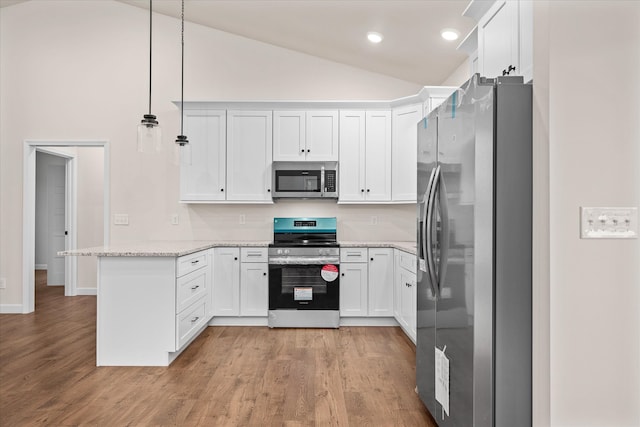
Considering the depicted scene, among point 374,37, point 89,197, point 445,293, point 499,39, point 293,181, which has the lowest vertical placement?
point 445,293

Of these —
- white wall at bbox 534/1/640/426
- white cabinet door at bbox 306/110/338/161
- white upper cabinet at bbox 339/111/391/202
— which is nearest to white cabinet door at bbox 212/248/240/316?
white cabinet door at bbox 306/110/338/161

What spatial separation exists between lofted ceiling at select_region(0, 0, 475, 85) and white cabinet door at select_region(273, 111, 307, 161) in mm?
859

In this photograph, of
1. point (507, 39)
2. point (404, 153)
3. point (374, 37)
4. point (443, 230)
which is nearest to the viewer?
point (443, 230)

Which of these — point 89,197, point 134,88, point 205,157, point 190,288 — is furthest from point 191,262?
point 89,197

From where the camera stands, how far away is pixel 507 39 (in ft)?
7.52

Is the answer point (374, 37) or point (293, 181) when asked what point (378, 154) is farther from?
point (374, 37)

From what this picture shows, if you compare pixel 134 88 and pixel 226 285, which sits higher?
pixel 134 88

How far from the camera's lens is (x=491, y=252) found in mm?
1716

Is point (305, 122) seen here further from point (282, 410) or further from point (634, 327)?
point (634, 327)

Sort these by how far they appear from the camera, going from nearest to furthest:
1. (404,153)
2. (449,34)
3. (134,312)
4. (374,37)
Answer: (134,312) → (449,34) → (374,37) → (404,153)

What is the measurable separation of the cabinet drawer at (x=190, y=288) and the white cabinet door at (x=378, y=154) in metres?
2.01

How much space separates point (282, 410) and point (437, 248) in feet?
4.42

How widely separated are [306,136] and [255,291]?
5.87 feet

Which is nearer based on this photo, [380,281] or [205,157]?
[380,281]
